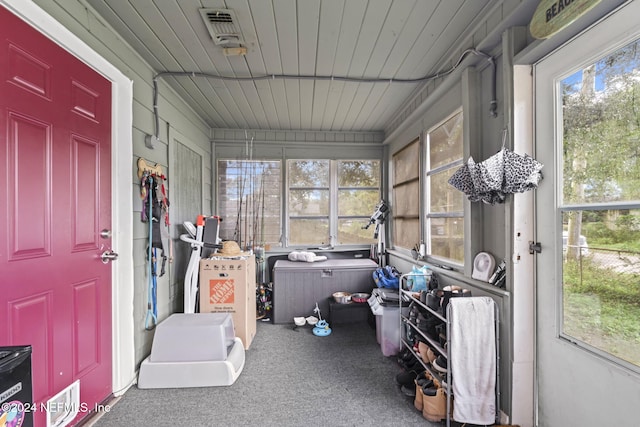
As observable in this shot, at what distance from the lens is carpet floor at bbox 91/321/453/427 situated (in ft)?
5.48

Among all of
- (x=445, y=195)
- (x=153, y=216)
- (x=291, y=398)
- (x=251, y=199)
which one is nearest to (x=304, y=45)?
(x=445, y=195)

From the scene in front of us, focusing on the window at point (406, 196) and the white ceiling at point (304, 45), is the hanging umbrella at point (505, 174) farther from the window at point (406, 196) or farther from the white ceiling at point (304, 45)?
the window at point (406, 196)

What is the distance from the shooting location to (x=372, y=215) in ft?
12.7

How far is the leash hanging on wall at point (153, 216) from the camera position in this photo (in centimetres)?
212

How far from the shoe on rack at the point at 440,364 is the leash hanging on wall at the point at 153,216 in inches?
89.5

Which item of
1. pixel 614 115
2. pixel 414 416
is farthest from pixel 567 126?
pixel 414 416

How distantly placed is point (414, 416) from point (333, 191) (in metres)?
2.85

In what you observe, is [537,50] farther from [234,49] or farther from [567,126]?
[234,49]

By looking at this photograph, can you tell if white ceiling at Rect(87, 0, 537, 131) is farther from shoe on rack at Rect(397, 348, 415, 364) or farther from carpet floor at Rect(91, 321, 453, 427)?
carpet floor at Rect(91, 321, 453, 427)

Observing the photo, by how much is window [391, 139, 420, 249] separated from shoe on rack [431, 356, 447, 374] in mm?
1338

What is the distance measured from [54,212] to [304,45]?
1896mm

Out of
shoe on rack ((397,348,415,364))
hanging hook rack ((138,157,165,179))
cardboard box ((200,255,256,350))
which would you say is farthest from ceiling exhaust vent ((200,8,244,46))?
shoe on rack ((397,348,415,364))

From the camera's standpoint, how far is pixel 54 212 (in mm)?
1411

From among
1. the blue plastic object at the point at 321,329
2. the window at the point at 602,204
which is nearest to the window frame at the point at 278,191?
the blue plastic object at the point at 321,329
